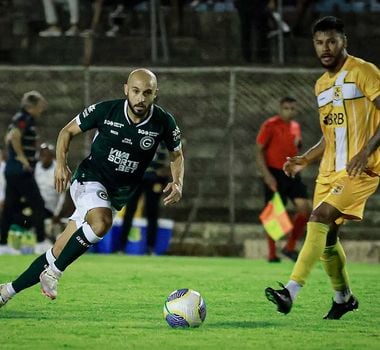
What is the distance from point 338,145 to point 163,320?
6.27 feet

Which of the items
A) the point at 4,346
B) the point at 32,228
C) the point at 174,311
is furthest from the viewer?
the point at 32,228

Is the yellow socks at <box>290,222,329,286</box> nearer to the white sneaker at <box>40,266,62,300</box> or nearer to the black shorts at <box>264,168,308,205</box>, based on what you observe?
the white sneaker at <box>40,266,62,300</box>

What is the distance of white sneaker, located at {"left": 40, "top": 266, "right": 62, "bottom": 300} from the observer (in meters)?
10.6

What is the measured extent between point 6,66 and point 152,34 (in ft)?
7.78

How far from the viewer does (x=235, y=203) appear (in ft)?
71.8

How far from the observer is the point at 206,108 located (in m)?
22.3

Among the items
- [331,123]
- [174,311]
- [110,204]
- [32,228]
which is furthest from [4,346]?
[32,228]

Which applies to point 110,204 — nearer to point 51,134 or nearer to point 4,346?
point 4,346

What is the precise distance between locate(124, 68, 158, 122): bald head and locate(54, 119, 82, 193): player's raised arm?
50 centimetres

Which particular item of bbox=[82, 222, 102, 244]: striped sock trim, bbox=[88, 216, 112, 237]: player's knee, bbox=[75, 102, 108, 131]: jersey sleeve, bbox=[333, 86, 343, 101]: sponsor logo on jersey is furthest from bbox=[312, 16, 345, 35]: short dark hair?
bbox=[82, 222, 102, 244]: striped sock trim

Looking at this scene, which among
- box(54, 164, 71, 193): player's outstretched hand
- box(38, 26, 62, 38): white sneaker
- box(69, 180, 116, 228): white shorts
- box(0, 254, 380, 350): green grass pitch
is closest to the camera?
box(0, 254, 380, 350): green grass pitch

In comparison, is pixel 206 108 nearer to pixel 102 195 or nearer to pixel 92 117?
pixel 92 117

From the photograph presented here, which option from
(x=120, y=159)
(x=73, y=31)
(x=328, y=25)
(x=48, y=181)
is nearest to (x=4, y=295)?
(x=120, y=159)

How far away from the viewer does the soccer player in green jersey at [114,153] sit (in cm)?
1094
